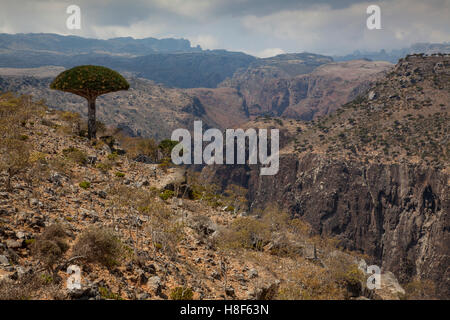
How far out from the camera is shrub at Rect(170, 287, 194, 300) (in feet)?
33.7

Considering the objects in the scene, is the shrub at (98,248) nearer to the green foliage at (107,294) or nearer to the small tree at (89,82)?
the green foliage at (107,294)

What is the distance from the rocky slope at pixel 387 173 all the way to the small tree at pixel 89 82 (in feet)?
241

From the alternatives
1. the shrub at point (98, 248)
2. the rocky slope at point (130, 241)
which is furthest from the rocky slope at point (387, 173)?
the shrub at point (98, 248)

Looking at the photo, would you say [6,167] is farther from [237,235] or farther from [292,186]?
[292,186]

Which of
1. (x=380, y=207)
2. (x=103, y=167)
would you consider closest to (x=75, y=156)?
(x=103, y=167)

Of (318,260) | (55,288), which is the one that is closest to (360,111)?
(318,260)

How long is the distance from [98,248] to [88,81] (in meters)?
22.7

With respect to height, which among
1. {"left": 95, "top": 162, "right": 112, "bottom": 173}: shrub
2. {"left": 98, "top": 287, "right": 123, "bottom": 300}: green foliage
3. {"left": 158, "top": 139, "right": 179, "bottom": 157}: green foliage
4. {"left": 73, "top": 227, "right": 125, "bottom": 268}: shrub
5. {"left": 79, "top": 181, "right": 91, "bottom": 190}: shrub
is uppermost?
{"left": 158, "top": 139, "right": 179, "bottom": 157}: green foliage

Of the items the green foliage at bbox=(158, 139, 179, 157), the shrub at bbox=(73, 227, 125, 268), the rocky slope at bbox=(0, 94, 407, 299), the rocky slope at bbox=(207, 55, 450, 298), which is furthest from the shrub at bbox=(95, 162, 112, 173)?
the rocky slope at bbox=(207, 55, 450, 298)

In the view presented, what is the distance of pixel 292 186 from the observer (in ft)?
370

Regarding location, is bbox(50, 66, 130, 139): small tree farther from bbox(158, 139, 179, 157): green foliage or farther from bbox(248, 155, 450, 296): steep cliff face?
bbox(248, 155, 450, 296): steep cliff face

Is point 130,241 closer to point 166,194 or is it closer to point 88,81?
point 166,194

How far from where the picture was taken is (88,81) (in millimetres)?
28281
